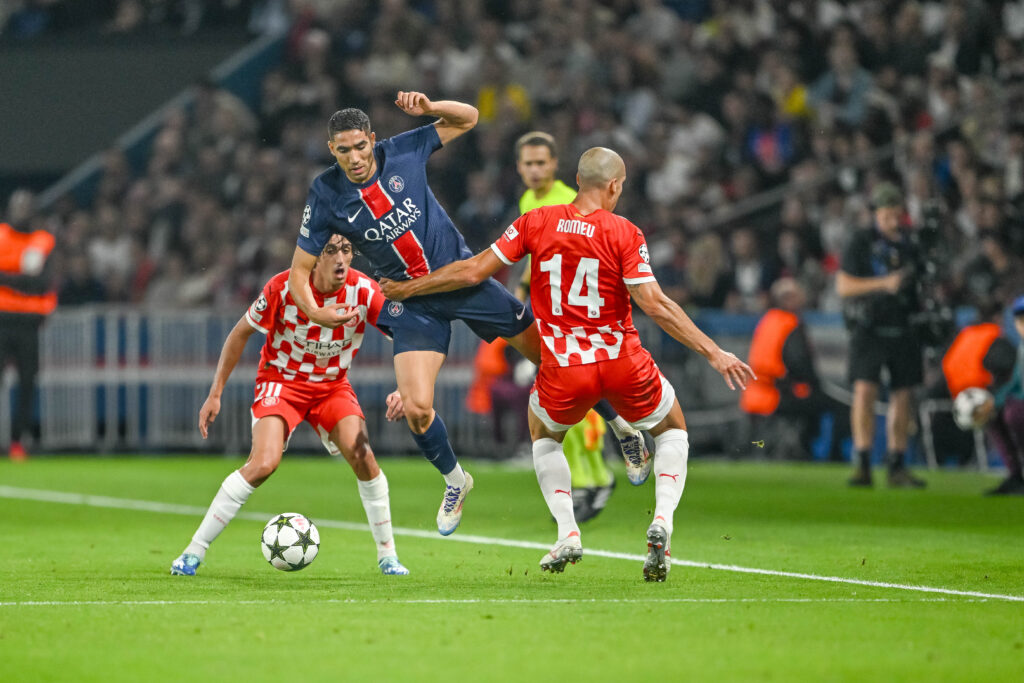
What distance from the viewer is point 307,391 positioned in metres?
8.54

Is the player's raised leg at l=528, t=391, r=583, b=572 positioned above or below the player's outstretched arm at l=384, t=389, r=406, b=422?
below

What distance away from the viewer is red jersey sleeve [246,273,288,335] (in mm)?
8422

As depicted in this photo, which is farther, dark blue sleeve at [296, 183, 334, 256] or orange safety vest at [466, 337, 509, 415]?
orange safety vest at [466, 337, 509, 415]

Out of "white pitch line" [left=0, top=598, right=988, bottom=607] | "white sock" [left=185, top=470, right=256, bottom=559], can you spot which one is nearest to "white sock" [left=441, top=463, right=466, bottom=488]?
"white sock" [left=185, top=470, right=256, bottom=559]

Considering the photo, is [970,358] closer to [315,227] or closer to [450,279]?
[450,279]

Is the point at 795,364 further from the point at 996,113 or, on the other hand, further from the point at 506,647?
the point at 506,647

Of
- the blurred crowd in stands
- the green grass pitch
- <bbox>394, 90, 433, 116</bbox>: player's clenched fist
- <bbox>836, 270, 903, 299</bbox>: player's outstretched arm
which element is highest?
the blurred crowd in stands

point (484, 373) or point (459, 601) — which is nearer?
point (459, 601)

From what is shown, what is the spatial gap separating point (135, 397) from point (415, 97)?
12.3 metres

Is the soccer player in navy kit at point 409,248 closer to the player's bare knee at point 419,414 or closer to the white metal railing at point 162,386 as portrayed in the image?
the player's bare knee at point 419,414

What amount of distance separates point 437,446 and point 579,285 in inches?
55.4

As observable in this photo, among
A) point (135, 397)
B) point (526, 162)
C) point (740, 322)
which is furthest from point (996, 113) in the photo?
point (135, 397)

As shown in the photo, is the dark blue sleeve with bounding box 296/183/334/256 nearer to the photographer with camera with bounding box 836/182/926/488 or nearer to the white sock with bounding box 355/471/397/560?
the white sock with bounding box 355/471/397/560

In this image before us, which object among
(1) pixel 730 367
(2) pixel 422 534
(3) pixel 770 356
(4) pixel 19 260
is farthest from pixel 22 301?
(1) pixel 730 367
